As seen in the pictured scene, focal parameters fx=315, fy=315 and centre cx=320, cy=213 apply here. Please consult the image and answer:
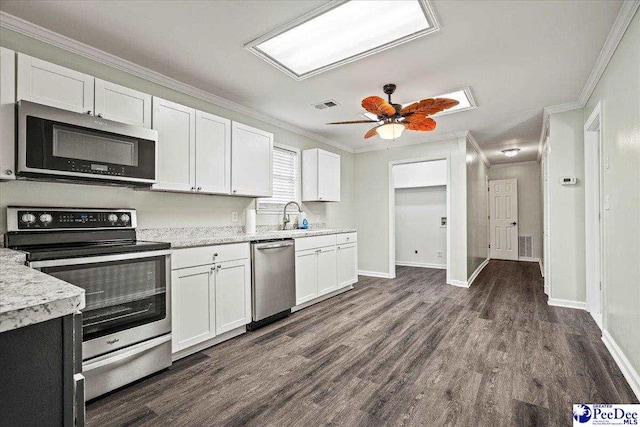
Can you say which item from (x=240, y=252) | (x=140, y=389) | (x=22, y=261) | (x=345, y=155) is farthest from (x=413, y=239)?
(x=22, y=261)

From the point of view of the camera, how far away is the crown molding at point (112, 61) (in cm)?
214

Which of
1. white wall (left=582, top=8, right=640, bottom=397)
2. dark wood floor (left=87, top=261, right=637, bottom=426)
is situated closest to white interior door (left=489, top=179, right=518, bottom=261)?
dark wood floor (left=87, top=261, right=637, bottom=426)

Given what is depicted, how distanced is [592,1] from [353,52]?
1569 millimetres

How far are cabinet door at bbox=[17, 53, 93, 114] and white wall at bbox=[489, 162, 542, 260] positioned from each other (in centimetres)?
876

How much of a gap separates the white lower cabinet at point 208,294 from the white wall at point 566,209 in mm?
3770

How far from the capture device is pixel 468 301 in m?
4.16

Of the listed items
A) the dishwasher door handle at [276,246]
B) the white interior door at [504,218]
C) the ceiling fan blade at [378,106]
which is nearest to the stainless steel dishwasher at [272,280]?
the dishwasher door handle at [276,246]

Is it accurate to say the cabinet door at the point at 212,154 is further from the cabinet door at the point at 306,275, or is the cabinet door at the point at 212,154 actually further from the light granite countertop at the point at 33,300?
the light granite countertop at the point at 33,300

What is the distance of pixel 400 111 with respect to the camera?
2.94 meters

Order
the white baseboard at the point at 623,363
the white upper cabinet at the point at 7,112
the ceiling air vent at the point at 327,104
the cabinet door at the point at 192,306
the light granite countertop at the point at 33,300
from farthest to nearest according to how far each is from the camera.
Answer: the ceiling air vent at the point at 327,104 → the cabinet door at the point at 192,306 → the white baseboard at the point at 623,363 → the white upper cabinet at the point at 7,112 → the light granite countertop at the point at 33,300

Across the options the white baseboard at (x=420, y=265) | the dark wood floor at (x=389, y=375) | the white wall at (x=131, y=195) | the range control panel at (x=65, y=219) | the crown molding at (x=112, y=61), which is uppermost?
the crown molding at (x=112, y=61)

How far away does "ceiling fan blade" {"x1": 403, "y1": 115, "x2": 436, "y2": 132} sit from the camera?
3.01 metres

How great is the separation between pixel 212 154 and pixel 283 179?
150 centimetres

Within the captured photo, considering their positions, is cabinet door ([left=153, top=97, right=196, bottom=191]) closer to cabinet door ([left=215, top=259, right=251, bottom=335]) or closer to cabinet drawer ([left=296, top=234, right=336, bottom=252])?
cabinet door ([left=215, top=259, right=251, bottom=335])
